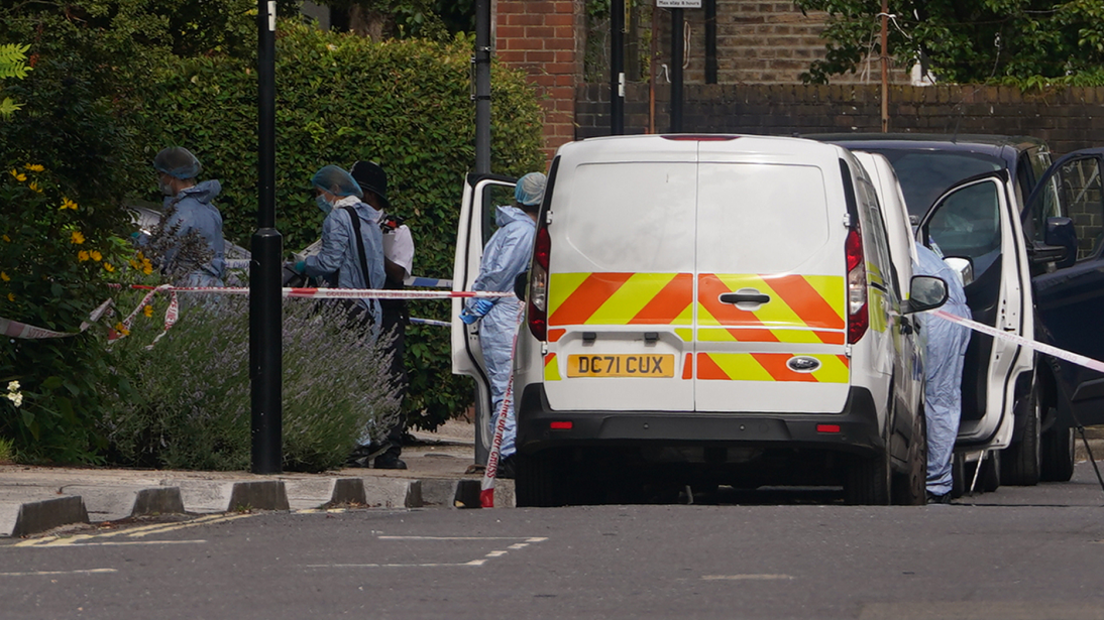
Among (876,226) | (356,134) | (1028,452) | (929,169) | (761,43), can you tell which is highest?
(761,43)

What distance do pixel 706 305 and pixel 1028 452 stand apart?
182 inches

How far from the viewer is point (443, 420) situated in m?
14.8

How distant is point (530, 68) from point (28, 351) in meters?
9.58

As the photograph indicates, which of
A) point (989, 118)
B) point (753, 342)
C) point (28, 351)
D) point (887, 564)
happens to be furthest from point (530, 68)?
point (887, 564)

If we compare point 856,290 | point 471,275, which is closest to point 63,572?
point 856,290

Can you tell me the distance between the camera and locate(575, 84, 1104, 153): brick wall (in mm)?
20219

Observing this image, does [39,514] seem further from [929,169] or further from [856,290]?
[929,169]

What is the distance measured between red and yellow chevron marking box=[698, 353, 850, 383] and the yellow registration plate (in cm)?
15

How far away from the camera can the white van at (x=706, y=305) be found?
900cm

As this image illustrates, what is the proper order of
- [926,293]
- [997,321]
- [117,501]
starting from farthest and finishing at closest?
[997,321] < [926,293] < [117,501]

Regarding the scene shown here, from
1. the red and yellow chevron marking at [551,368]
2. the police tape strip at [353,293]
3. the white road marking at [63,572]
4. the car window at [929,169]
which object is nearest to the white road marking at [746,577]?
the white road marking at [63,572]

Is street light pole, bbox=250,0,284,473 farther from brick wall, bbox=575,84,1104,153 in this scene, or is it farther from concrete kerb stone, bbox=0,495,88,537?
brick wall, bbox=575,84,1104,153

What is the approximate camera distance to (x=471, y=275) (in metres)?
11.9

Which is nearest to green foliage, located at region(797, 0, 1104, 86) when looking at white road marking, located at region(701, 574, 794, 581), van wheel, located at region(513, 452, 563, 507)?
van wheel, located at region(513, 452, 563, 507)
